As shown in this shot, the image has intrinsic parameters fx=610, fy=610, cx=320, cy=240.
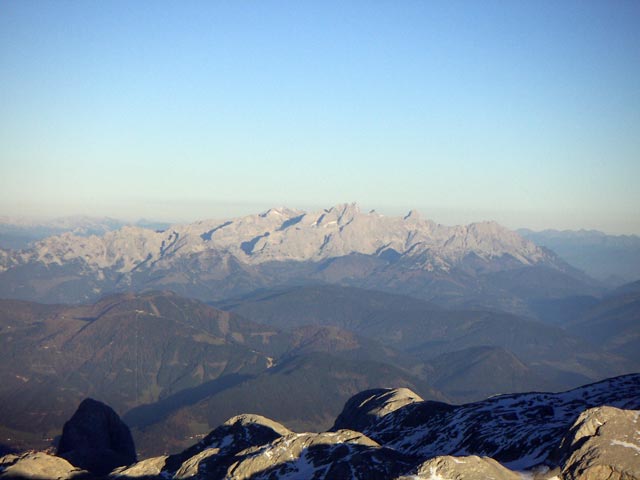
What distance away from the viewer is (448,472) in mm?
86938

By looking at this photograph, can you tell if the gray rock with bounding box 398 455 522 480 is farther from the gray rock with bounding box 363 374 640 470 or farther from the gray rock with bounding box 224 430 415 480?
the gray rock with bounding box 224 430 415 480

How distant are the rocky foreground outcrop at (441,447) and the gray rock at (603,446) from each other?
0.15 metres

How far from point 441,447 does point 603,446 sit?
5044 cm

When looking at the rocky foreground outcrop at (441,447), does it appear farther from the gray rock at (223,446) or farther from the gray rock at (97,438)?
the gray rock at (97,438)

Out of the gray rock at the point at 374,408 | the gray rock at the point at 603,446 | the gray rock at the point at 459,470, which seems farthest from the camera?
the gray rock at the point at 374,408

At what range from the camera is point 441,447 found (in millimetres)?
135875

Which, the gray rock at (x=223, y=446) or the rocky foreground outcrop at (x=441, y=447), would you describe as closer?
the rocky foreground outcrop at (x=441, y=447)

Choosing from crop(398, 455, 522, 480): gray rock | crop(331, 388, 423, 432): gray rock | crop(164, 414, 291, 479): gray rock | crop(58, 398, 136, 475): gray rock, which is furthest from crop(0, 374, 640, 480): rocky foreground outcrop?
crop(58, 398, 136, 475): gray rock

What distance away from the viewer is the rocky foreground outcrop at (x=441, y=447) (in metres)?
89.8

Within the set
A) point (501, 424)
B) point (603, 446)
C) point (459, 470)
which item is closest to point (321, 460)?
point (459, 470)

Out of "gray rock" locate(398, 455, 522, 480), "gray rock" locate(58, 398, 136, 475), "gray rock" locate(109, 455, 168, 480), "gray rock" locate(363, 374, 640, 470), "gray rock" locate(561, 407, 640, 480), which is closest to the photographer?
"gray rock" locate(398, 455, 522, 480)

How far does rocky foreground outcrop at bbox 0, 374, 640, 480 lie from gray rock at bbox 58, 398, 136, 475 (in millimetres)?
18016

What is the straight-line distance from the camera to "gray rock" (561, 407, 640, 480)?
286ft

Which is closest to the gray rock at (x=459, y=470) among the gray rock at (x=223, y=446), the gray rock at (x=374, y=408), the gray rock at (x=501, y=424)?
the gray rock at (x=501, y=424)
